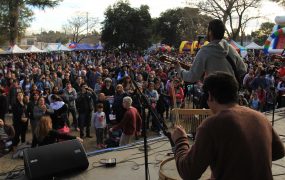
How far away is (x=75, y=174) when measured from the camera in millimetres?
5000

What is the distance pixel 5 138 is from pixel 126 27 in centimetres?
3611

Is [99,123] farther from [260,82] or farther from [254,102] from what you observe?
[260,82]

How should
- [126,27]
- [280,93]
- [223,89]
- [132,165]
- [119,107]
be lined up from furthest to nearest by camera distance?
1. [126,27]
2. [280,93]
3. [119,107]
4. [132,165]
5. [223,89]

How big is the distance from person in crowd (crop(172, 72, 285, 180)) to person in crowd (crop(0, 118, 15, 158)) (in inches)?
261

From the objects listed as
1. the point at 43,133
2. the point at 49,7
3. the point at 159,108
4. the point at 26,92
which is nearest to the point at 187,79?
the point at 43,133

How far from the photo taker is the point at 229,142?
1774 millimetres

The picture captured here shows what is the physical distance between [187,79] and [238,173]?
1719mm

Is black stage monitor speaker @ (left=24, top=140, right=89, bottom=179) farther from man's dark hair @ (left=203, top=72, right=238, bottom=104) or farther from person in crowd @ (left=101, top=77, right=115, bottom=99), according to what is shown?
person in crowd @ (left=101, top=77, right=115, bottom=99)

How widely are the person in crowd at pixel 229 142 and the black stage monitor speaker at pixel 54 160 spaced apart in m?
3.24

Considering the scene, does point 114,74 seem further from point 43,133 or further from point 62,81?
point 43,133

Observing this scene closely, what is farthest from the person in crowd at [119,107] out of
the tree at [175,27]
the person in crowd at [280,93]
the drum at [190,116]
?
the tree at [175,27]

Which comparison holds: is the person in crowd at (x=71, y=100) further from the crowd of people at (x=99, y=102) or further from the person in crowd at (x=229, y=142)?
the person in crowd at (x=229, y=142)

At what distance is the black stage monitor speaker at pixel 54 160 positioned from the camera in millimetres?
4715

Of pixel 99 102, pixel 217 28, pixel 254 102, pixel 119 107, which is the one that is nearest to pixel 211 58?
pixel 217 28
